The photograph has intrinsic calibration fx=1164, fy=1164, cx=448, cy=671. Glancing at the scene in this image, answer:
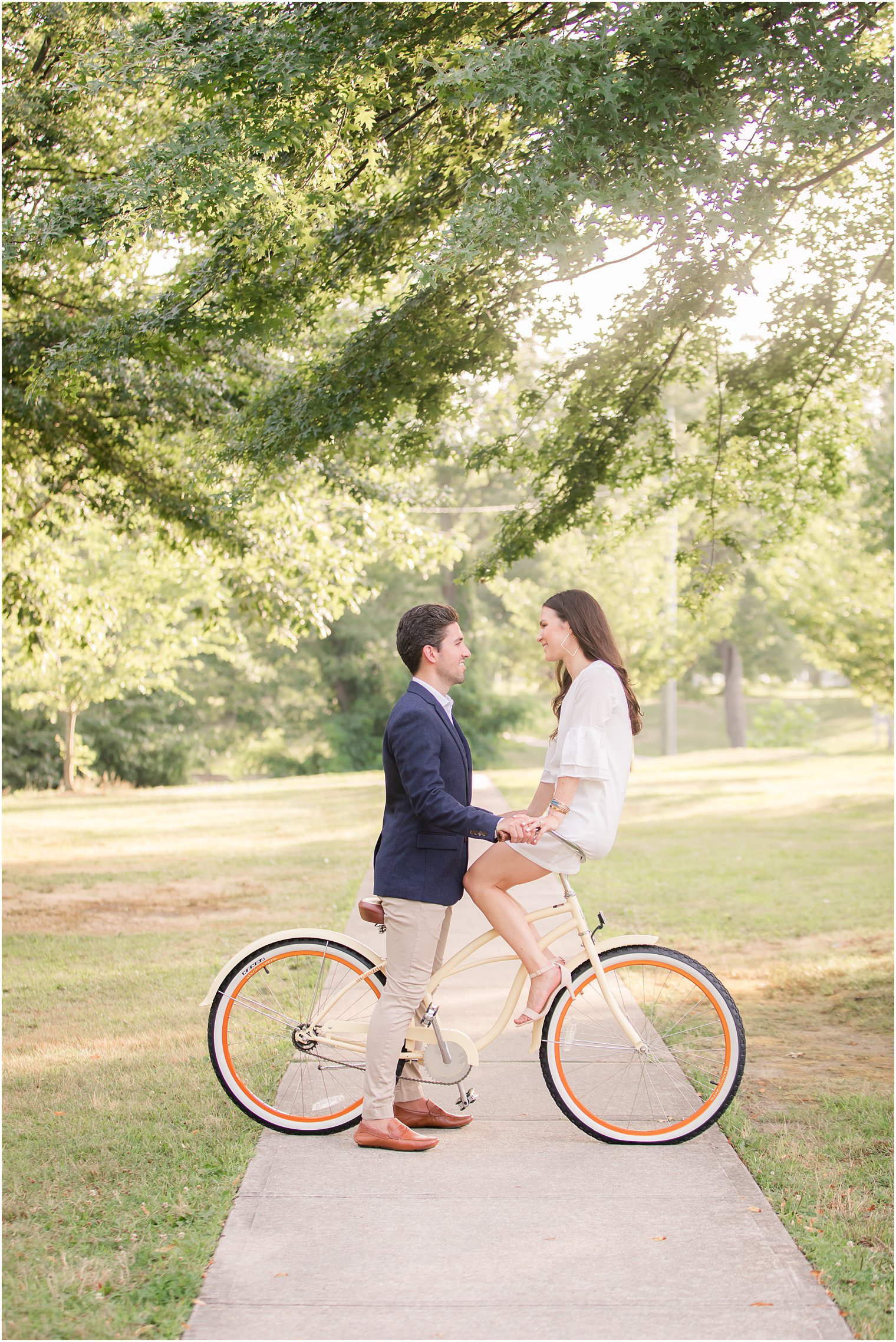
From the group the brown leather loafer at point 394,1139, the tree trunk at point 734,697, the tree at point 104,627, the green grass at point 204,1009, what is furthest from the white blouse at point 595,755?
the tree trunk at point 734,697

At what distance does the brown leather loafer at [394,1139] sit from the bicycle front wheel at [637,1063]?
0.55 m

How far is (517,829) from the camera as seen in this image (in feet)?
13.5

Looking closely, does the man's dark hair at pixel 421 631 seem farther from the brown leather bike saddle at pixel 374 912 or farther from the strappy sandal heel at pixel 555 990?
the strappy sandal heel at pixel 555 990

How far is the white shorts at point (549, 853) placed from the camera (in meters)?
4.41

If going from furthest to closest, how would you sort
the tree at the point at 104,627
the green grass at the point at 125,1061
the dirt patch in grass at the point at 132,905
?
the tree at the point at 104,627 → the dirt patch in grass at the point at 132,905 → the green grass at the point at 125,1061

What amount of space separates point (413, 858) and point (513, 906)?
421mm

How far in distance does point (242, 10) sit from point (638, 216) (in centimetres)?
253

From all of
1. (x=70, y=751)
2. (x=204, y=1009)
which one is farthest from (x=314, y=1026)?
(x=70, y=751)

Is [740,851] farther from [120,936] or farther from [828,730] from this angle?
[828,730]

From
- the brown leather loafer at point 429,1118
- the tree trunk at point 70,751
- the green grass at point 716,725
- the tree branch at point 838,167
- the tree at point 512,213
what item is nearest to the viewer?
the brown leather loafer at point 429,1118

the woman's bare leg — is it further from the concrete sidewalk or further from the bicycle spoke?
the concrete sidewalk

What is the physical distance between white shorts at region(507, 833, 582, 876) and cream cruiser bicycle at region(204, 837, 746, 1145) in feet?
0.41

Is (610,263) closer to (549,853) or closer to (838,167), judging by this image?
(838,167)

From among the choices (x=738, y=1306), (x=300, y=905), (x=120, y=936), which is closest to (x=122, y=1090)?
(x=738, y=1306)
